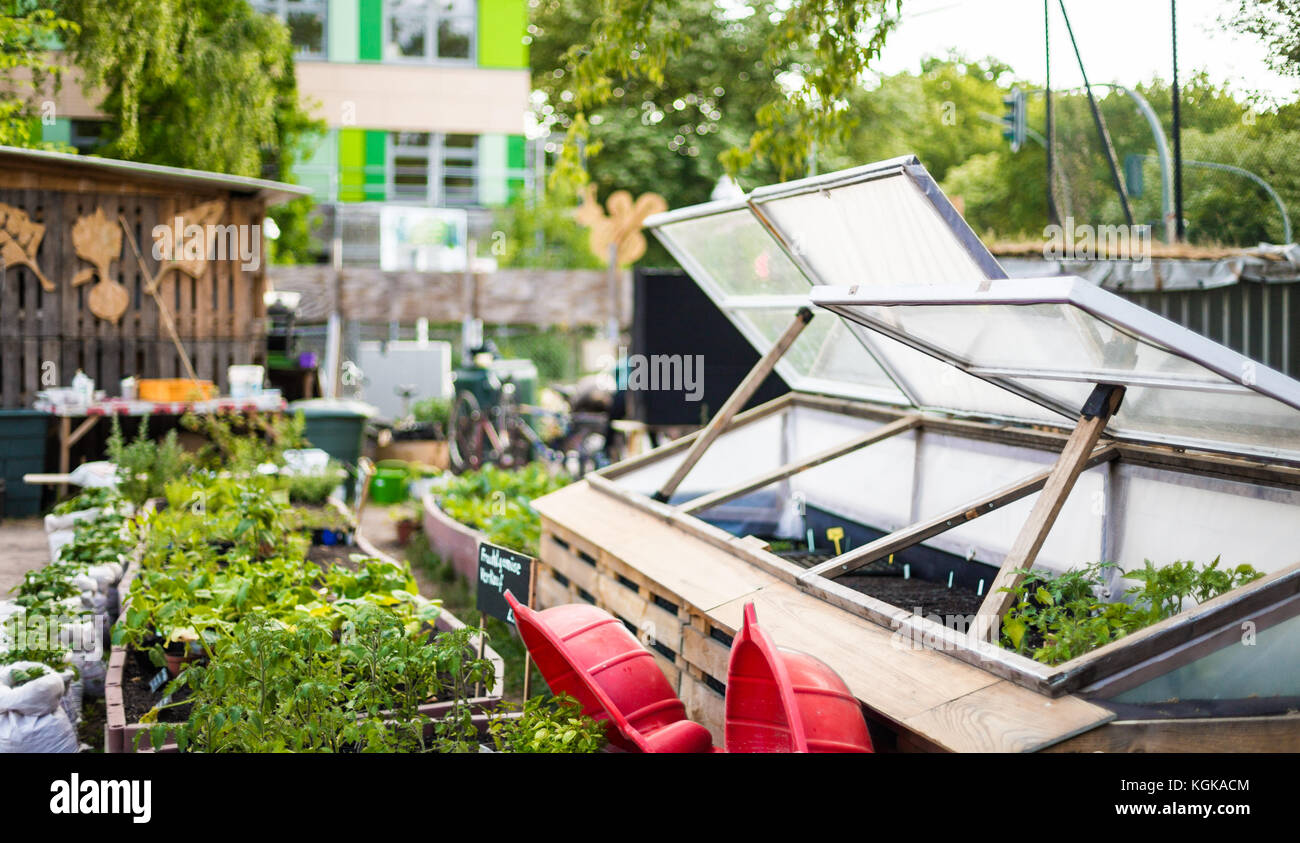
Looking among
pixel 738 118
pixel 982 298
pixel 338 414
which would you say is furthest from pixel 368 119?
pixel 982 298

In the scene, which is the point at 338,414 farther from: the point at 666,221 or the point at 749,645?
the point at 749,645

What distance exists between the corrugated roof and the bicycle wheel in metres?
2.63

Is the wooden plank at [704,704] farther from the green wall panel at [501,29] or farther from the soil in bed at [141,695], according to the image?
the green wall panel at [501,29]

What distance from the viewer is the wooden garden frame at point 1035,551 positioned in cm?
262

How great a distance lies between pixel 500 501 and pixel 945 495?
375cm

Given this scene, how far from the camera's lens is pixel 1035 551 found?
10.00ft

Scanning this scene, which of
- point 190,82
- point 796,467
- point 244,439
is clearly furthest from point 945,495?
point 190,82

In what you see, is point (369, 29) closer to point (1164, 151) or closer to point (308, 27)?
point (308, 27)

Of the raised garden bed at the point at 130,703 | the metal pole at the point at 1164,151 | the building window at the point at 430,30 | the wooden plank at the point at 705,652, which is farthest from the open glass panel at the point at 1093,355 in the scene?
the building window at the point at 430,30

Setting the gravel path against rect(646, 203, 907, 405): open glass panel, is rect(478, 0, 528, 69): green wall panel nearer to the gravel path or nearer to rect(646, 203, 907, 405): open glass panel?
the gravel path

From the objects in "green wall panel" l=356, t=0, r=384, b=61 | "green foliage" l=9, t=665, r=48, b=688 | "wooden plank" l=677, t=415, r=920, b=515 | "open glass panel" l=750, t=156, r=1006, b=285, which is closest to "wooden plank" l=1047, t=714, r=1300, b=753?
"open glass panel" l=750, t=156, r=1006, b=285

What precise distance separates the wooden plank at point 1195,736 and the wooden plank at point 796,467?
2270mm

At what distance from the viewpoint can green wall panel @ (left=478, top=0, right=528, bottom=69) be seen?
21.6 meters
